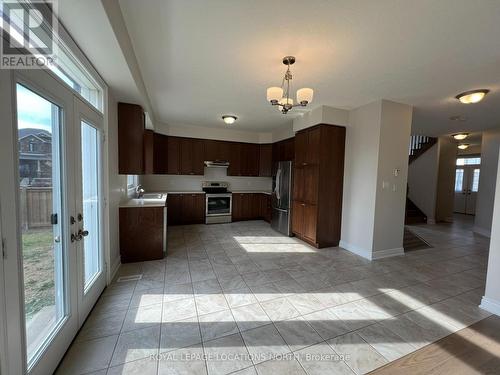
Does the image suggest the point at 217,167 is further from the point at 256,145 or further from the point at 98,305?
the point at 98,305

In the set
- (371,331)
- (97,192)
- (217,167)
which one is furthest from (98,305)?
(217,167)

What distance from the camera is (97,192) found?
245cm

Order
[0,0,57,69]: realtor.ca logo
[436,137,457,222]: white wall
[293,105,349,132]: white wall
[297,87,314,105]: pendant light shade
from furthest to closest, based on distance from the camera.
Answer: [436,137,457,222]: white wall, [293,105,349,132]: white wall, [297,87,314,105]: pendant light shade, [0,0,57,69]: realtor.ca logo

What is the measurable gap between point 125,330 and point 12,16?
2298mm

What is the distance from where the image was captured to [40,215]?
55.4 inches

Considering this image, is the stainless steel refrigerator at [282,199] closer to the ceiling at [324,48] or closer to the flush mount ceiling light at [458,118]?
the ceiling at [324,48]

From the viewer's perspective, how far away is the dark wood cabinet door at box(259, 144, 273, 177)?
649 cm

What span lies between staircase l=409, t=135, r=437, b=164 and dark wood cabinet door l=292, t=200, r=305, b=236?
493 centimetres

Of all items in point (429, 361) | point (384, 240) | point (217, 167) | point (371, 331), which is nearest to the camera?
point (429, 361)

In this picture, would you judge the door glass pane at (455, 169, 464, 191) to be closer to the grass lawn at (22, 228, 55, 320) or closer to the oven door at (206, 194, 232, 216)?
the oven door at (206, 194, 232, 216)

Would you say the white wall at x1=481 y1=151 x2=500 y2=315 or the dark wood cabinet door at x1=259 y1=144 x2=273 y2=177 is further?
the dark wood cabinet door at x1=259 y1=144 x2=273 y2=177

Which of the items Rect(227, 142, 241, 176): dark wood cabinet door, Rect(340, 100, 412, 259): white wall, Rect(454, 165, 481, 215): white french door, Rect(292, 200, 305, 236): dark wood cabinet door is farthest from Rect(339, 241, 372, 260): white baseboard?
Rect(454, 165, 481, 215): white french door

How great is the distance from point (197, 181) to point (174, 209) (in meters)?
1.13

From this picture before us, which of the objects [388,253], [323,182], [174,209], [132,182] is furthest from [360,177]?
[132,182]
